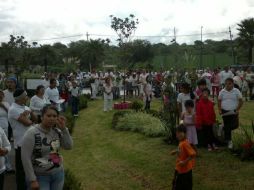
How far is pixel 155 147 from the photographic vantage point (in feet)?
42.5

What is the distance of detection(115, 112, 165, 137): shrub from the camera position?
14836mm

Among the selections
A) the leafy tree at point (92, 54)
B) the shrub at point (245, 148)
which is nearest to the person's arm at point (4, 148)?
the shrub at point (245, 148)

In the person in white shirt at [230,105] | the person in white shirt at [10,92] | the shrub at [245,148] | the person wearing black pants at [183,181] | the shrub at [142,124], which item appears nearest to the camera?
the person wearing black pants at [183,181]

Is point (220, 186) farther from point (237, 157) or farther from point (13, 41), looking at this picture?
point (13, 41)

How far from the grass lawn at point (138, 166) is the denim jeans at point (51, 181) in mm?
4135

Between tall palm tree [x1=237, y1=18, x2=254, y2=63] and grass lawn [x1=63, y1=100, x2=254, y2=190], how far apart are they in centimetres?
3755

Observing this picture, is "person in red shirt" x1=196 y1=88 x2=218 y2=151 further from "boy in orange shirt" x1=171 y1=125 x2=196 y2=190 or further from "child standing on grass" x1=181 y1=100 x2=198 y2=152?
"boy in orange shirt" x1=171 y1=125 x2=196 y2=190

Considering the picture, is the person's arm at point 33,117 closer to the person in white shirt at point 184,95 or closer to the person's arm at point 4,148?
the person's arm at point 4,148

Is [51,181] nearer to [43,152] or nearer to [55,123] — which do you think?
[43,152]

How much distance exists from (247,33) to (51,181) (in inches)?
1894

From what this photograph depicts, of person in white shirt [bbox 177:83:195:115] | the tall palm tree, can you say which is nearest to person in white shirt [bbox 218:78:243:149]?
person in white shirt [bbox 177:83:195:115]

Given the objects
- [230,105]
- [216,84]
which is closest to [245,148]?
[230,105]

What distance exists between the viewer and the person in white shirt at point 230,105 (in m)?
11.2

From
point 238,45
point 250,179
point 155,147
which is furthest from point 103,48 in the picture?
point 250,179
